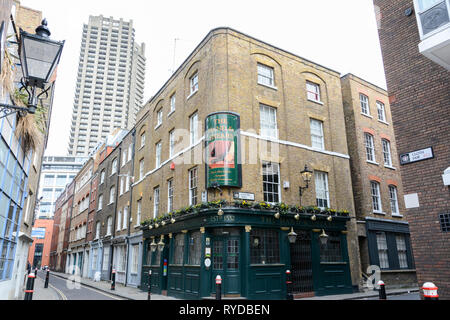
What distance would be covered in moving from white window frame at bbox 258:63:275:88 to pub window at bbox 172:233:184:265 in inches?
351

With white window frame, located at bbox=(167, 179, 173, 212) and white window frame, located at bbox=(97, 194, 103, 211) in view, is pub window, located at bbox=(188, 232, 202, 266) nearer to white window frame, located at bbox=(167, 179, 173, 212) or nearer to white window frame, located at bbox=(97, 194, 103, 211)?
white window frame, located at bbox=(167, 179, 173, 212)

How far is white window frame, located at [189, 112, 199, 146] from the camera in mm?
16203

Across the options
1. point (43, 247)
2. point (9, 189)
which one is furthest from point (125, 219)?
point (43, 247)

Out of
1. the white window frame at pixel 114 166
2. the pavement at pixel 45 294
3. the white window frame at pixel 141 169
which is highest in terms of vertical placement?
the white window frame at pixel 114 166

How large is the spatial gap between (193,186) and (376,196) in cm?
1152

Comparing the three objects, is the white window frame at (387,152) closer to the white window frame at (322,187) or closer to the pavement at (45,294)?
the white window frame at (322,187)

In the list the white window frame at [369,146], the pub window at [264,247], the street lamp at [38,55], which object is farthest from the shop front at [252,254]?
the street lamp at [38,55]

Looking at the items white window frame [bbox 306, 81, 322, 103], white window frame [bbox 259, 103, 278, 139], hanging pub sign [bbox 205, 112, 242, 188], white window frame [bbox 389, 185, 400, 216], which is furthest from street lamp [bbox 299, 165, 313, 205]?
white window frame [bbox 389, 185, 400, 216]

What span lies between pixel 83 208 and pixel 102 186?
9457 millimetres

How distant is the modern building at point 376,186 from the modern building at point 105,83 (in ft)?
332

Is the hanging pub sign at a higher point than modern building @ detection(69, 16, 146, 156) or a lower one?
lower

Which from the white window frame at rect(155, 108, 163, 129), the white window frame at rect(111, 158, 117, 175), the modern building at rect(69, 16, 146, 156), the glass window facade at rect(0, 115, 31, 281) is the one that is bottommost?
the glass window facade at rect(0, 115, 31, 281)

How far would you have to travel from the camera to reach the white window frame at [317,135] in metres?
17.4

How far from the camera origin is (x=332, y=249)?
51.7ft
